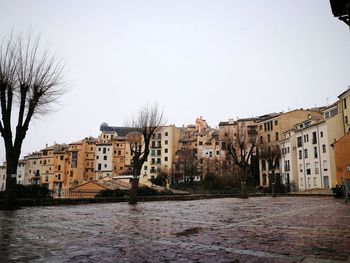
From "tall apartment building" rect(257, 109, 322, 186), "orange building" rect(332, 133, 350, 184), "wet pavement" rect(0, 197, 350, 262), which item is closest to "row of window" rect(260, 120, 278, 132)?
"tall apartment building" rect(257, 109, 322, 186)

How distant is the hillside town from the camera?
1901 inches

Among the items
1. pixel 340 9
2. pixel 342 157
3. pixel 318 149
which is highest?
pixel 318 149

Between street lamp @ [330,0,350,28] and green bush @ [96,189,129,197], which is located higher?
street lamp @ [330,0,350,28]

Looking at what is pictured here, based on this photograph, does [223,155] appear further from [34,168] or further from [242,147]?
[34,168]

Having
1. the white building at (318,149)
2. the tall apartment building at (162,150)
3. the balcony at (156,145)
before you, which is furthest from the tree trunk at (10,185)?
the balcony at (156,145)

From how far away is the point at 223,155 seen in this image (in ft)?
284

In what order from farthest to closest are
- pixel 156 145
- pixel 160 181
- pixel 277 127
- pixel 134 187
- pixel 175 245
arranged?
pixel 156 145 < pixel 160 181 < pixel 277 127 < pixel 134 187 < pixel 175 245

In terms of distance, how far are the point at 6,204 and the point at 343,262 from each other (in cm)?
1546

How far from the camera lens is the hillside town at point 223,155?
4829cm

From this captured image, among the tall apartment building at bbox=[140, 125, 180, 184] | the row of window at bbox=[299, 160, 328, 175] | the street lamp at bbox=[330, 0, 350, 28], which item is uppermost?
the tall apartment building at bbox=[140, 125, 180, 184]

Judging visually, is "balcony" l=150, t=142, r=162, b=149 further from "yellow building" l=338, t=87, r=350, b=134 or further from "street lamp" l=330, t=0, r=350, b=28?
"street lamp" l=330, t=0, r=350, b=28

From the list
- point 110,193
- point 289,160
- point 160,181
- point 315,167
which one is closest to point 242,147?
point 110,193

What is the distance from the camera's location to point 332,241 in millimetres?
5926

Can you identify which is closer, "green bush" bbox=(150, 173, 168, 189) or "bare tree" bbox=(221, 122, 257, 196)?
"bare tree" bbox=(221, 122, 257, 196)
